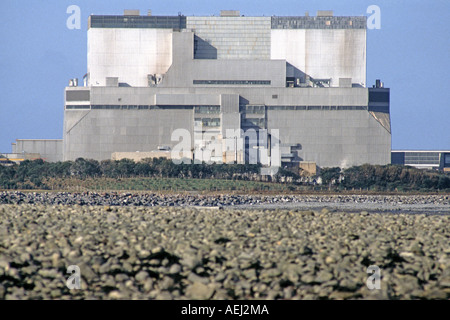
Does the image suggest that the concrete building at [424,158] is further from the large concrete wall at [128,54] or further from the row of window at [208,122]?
the large concrete wall at [128,54]

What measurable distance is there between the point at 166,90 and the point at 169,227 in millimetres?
78154

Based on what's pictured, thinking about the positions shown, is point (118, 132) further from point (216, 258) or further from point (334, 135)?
point (216, 258)

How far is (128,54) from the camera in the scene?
110 m

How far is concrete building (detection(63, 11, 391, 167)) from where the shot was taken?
102062 millimetres

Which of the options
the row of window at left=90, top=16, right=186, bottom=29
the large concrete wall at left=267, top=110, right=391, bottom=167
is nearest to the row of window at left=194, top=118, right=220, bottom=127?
the large concrete wall at left=267, top=110, right=391, bottom=167

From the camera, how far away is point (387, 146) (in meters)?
103

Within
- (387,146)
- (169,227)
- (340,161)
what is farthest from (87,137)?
(169,227)

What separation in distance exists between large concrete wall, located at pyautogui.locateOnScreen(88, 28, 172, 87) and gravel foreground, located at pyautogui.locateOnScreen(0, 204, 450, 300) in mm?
82978

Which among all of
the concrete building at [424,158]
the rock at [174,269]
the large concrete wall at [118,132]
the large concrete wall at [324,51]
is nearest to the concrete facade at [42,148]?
the large concrete wall at [118,132]

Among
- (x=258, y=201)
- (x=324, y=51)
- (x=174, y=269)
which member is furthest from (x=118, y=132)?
(x=174, y=269)

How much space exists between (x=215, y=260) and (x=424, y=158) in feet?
402

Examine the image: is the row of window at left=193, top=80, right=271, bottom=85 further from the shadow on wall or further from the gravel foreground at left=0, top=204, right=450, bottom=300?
the gravel foreground at left=0, top=204, right=450, bottom=300

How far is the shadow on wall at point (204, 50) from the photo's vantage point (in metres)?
112

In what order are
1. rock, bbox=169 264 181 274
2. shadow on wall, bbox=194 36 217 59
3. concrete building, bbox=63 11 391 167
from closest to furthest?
rock, bbox=169 264 181 274 → concrete building, bbox=63 11 391 167 → shadow on wall, bbox=194 36 217 59
